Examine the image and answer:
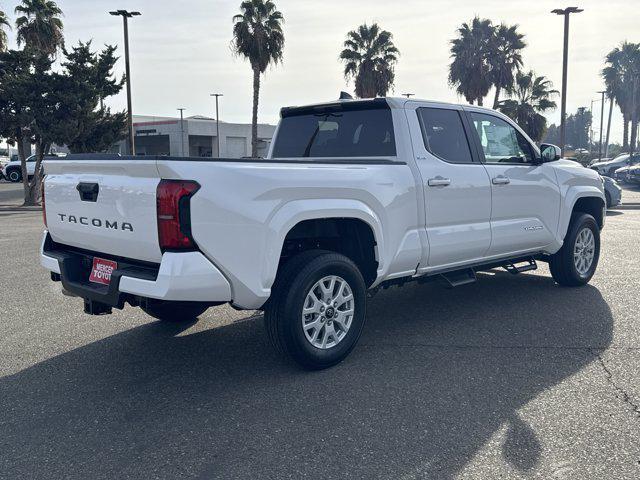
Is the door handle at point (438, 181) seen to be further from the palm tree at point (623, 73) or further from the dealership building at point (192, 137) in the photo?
A: the palm tree at point (623, 73)

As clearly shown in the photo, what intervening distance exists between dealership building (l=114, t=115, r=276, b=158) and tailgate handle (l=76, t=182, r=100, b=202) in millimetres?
45174

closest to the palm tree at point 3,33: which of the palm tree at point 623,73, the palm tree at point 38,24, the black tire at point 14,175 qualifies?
the palm tree at point 38,24

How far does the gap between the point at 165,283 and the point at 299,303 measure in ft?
3.02

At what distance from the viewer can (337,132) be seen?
5488 mm

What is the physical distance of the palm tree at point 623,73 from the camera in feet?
200

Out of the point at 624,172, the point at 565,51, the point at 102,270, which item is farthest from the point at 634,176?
the point at 102,270

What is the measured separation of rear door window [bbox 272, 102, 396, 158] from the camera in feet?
16.9

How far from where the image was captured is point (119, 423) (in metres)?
3.50

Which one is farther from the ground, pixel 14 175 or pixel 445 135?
pixel 445 135

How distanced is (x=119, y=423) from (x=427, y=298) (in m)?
3.88

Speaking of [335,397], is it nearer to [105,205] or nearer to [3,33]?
[105,205]

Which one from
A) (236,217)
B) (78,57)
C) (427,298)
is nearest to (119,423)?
(236,217)

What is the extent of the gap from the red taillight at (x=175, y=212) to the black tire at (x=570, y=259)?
15.5ft

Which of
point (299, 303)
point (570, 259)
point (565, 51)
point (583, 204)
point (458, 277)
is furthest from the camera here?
point (565, 51)
